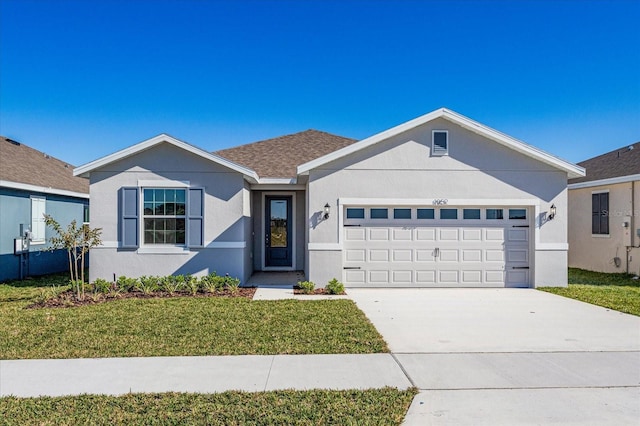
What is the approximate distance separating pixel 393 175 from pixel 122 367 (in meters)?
7.79

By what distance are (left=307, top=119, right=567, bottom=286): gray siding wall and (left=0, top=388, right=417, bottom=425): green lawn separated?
21.6 ft

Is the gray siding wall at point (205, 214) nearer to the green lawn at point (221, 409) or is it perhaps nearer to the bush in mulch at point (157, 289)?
the bush in mulch at point (157, 289)

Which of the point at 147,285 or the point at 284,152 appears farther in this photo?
the point at 284,152

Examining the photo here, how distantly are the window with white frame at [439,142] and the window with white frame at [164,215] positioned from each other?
6709 millimetres

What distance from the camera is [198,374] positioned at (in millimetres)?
4488

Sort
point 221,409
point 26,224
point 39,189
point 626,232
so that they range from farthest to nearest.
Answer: point 626,232 < point 39,189 < point 26,224 < point 221,409

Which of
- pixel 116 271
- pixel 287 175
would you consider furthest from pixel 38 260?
pixel 287 175

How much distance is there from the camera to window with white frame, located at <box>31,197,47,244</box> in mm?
13039

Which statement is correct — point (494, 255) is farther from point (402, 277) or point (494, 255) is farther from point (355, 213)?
point (355, 213)

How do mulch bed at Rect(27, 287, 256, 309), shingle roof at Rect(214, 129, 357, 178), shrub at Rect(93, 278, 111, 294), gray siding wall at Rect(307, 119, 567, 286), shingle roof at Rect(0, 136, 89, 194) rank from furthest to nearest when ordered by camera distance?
shingle roof at Rect(214, 129, 357, 178) → shingle roof at Rect(0, 136, 89, 194) → gray siding wall at Rect(307, 119, 567, 286) → shrub at Rect(93, 278, 111, 294) → mulch bed at Rect(27, 287, 256, 309)

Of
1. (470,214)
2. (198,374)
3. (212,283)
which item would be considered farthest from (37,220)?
(470,214)

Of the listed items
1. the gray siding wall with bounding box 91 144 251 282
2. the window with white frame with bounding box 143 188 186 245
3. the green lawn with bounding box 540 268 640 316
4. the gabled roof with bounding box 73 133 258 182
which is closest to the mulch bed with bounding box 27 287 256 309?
the gray siding wall with bounding box 91 144 251 282

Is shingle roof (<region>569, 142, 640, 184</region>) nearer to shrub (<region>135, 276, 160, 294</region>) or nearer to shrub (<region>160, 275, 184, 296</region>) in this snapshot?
shrub (<region>160, 275, 184, 296</region>)

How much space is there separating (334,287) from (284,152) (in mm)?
7074
